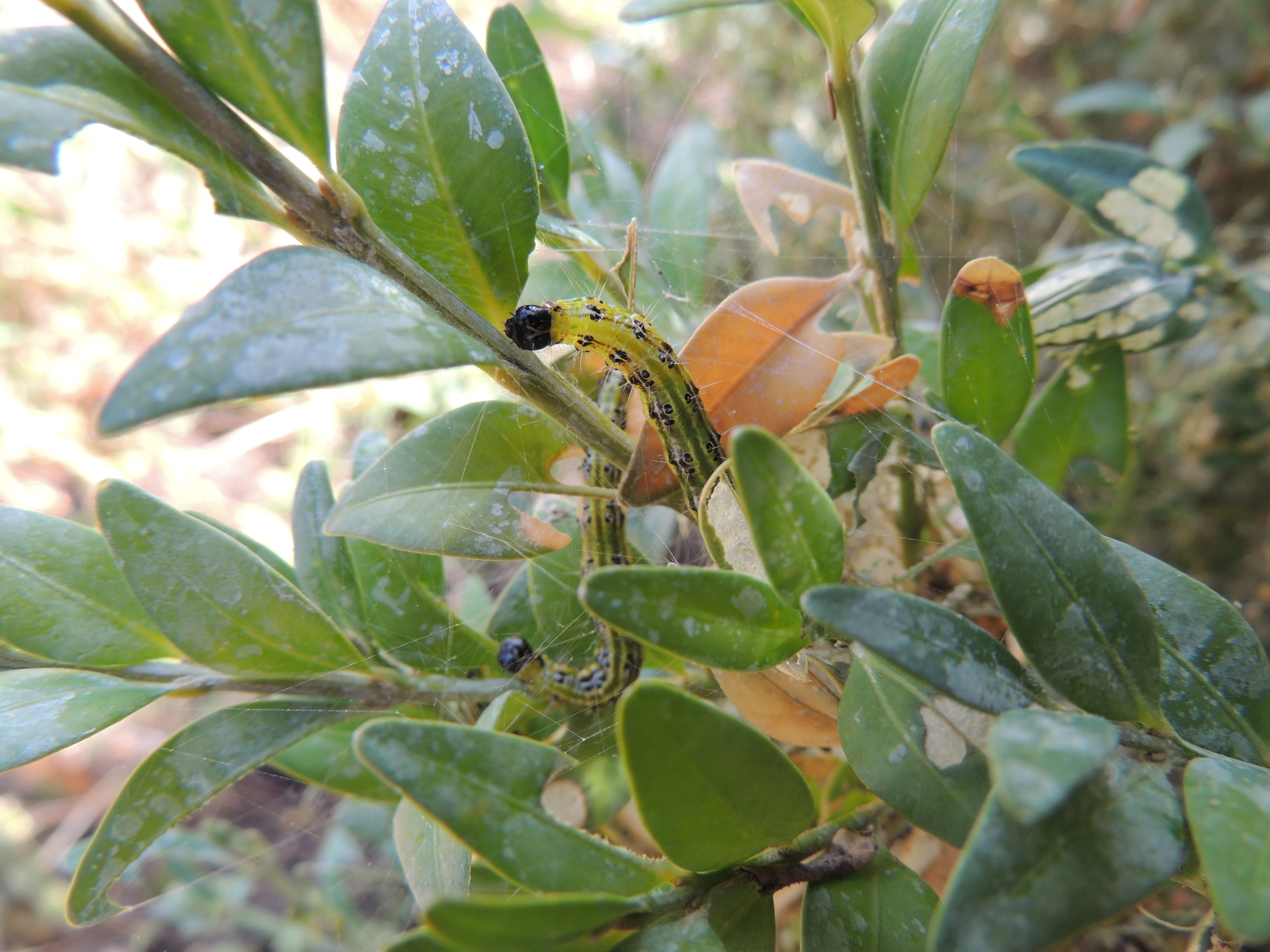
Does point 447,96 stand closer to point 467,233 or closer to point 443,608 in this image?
point 467,233

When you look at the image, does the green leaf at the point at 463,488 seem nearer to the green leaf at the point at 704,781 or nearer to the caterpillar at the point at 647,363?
the caterpillar at the point at 647,363

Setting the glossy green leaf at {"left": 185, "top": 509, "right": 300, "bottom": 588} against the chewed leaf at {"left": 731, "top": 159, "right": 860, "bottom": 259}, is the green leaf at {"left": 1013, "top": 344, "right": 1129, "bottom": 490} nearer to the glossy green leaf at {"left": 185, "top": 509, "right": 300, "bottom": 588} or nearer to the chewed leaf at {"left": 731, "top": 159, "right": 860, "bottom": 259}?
the chewed leaf at {"left": 731, "top": 159, "right": 860, "bottom": 259}

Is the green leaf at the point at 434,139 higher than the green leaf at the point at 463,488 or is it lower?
higher

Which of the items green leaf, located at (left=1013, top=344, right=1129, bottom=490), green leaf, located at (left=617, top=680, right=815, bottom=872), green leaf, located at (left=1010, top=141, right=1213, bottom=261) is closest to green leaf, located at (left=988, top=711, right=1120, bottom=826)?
green leaf, located at (left=617, top=680, right=815, bottom=872)

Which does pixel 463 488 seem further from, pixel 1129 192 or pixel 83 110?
pixel 1129 192

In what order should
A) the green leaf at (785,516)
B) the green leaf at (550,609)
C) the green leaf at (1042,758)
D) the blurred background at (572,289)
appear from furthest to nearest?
1. the blurred background at (572,289)
2. the green leaf at (550,609)
3. the green leaf at (785,516)
4. the green leaf at (1042,758)

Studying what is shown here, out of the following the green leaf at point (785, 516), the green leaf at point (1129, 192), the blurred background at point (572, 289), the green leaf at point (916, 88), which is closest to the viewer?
the green leaf at point (785, 516)

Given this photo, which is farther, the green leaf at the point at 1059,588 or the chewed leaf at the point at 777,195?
the chewed leaf at the point at 777,195

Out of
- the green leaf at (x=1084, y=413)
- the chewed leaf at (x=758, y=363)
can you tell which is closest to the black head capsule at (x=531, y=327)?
the chewed leaf at (x=758, y=363)
